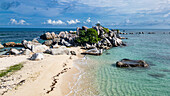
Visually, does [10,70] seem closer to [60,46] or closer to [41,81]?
[41,81]

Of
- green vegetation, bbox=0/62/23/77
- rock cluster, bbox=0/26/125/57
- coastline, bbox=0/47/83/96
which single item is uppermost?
rock cluster, bbox=0/26/125/57

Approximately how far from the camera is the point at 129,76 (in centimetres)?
1653

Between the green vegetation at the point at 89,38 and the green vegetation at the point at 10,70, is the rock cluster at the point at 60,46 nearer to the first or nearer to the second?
the green vegetation at the point at 89,38

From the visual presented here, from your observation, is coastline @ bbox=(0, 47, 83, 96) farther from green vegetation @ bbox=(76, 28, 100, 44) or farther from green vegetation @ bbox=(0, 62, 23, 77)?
green vegetation @ bbox=(76, 28, 100, 44)

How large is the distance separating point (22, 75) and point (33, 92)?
4.93 meters

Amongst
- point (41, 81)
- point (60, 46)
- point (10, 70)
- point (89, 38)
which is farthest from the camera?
point (89, 38)

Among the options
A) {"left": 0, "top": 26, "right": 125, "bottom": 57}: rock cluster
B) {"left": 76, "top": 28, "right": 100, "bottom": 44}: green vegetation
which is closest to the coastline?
{"left": 0, "top": 26, "right": 125, "bottom": 57}: rock cluster

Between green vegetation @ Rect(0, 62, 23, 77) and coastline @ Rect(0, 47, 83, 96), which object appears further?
green vegetation @ Rect(0, 62, 23, 77)

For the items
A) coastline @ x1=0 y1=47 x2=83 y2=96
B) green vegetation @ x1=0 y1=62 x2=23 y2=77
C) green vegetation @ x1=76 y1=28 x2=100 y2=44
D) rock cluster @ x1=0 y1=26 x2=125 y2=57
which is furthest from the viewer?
green vegetation @ x1=76 y1=28 x2=100 y2=44

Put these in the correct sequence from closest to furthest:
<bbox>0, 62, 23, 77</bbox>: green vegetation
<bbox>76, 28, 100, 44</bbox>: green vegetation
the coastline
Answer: the coastline < <bbox>0, 62, 23, 77</bbox>: green vegetation < <bbox>76, 28, 100, 44</bbox>: green vegetation

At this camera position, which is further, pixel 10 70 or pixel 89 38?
pixel 89 38

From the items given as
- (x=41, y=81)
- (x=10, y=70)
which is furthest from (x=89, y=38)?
(x=41, y=81)

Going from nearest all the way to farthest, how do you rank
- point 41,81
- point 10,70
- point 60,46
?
1. point 41,81
2. point 10,70
3. point 60,46

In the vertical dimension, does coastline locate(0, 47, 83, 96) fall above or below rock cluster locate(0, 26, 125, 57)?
below
